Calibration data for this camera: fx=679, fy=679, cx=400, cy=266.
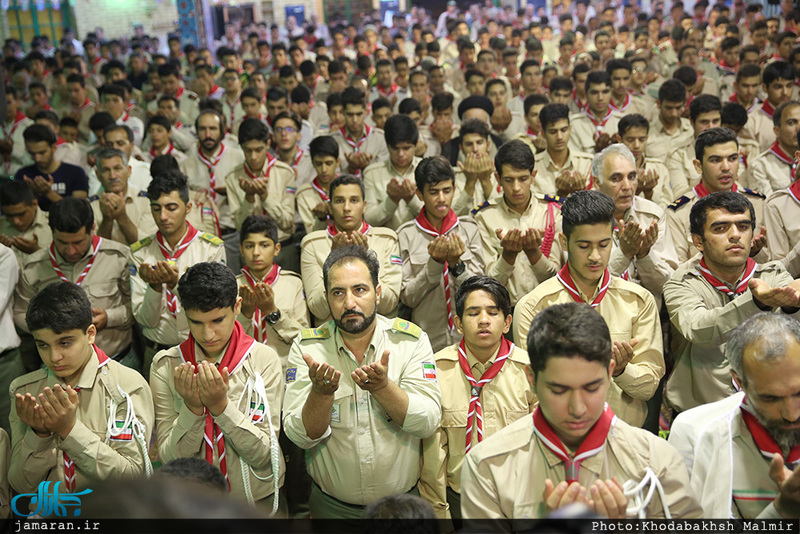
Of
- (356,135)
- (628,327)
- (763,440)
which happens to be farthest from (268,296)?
(356,135)

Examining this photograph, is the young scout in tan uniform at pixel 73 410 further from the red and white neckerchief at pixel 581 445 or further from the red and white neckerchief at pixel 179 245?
the red and white neckerchief at pixel 581 445

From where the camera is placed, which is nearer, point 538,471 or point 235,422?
point 538,471

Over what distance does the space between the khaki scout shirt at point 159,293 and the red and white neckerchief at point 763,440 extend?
2.86m

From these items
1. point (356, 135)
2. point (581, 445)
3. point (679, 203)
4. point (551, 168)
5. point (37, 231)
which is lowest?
point (581, 445)

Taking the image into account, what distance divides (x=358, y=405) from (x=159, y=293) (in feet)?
5.49

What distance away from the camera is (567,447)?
6.77 ft

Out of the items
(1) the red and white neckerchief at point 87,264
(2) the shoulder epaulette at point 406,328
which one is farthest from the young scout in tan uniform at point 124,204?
(2) the shoulder epaulette at point 406,328

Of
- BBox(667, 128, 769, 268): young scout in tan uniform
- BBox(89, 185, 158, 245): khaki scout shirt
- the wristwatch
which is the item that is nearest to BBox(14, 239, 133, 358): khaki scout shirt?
BBox(89, 185, 158, 245): khaki scout shirt

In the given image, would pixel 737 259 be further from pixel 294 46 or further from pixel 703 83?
pixel 294 46

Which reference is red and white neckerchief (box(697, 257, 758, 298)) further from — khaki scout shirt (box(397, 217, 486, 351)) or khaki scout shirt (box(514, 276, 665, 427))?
khaki scout shirt (box(397, 217, 486, 351))

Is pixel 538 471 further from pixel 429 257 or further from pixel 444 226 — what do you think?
pixel 444 226

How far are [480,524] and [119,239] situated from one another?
13.3ft

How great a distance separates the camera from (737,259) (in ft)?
10.1

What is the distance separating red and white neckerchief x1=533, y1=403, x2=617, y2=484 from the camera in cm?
200
